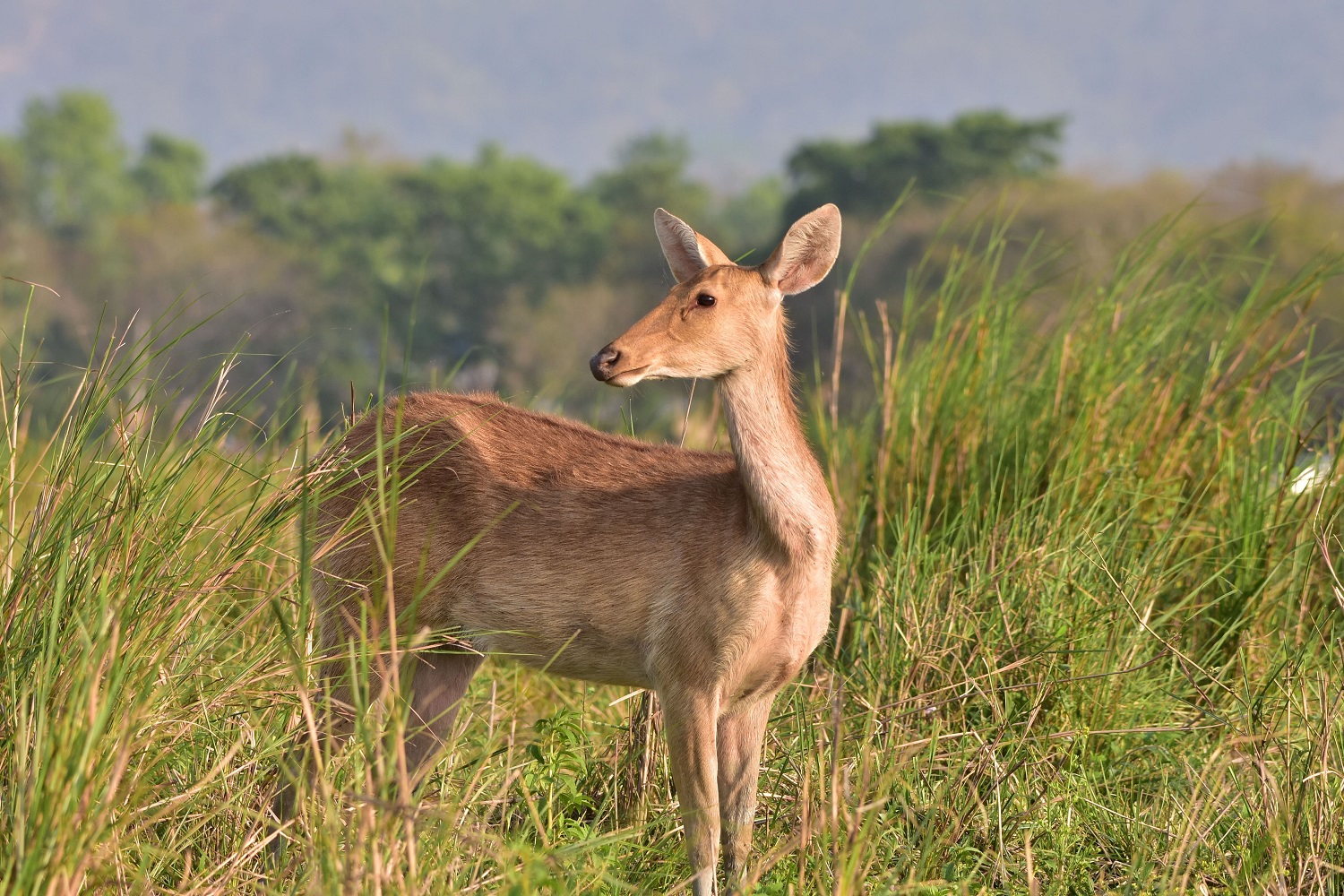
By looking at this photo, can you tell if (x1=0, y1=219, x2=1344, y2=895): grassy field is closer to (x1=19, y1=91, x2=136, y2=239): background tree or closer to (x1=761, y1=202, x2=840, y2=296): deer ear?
(x1=761, y1=202, x2=840, y2=296): deer ear

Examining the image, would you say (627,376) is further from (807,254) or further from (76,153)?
(76,153)

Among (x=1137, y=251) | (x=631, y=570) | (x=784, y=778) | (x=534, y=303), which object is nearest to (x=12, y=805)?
(x=631, y=570)

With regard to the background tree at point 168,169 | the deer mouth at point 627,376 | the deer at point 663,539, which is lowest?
the deer at point 663,539

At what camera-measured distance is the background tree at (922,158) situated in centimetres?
5012

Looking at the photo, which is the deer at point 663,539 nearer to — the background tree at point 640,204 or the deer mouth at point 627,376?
the deer mouth at point 627,376

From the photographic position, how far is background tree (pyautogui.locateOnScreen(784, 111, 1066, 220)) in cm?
5012

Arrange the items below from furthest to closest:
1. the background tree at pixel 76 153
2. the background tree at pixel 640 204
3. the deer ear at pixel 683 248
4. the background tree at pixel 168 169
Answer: the background tree at pixel 168 169
the background tree at pixel 76 153
the background tree at pixel 640 204
the deer ear at pixel 683 248

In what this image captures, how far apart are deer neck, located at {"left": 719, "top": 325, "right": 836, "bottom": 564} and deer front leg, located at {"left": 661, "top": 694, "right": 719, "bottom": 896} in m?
0.49

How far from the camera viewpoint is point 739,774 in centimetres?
409

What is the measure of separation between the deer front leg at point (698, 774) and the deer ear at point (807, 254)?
1.22 meters

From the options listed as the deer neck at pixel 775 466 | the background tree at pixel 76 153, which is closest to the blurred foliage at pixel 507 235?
the background tree at pixel 76 153

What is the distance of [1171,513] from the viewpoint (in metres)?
5.23

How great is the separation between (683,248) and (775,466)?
838 millimetres

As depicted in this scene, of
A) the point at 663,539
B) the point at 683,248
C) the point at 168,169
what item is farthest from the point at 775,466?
the point at 168,169
